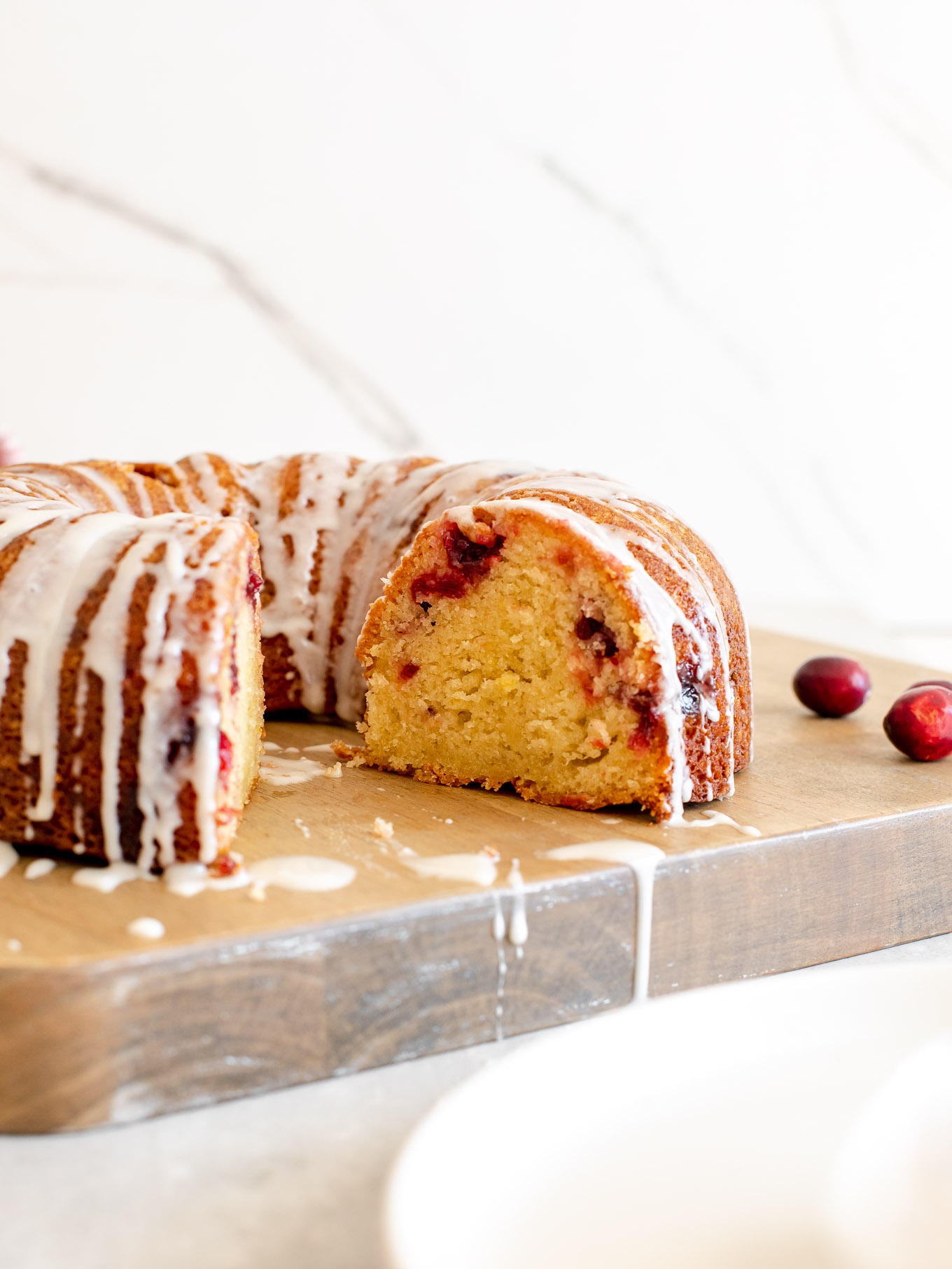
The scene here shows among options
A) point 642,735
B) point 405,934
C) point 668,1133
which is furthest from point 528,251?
point 668,1133

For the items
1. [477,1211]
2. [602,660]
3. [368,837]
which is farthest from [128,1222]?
[602,660]

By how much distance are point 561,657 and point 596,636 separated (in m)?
0.06

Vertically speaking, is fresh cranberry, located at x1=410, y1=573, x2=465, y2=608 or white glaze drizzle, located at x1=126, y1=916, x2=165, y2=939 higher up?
fresh cranberry, located at x1=410, y1=573, x2=465, y2=608

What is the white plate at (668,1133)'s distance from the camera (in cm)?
106

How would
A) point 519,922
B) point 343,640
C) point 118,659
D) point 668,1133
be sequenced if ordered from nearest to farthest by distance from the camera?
point 668,1133, point 519,922, point 118,659, point 343,640

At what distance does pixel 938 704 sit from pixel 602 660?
0.65 meters

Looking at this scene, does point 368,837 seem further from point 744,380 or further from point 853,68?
point 853,68

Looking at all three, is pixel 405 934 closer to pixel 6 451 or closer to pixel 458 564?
pixel 458 564

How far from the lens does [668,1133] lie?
120 centimetres

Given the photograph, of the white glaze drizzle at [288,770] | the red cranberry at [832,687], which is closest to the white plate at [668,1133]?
the white glaze drizzle at [288,770]

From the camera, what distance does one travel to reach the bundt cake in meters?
A: 1.63

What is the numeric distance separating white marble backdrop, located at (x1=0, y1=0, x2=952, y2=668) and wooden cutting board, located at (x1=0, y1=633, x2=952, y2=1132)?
1973 mm

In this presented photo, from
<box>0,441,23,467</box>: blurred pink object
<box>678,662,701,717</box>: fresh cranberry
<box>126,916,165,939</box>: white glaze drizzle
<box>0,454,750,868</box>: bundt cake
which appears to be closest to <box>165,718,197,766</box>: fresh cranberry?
<box>0,454,750,868</box>: bundt cake

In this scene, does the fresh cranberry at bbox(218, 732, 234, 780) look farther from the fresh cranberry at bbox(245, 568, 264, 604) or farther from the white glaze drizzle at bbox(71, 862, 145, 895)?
the fresh cranberry at bbox(245, 568, 264, 604)
